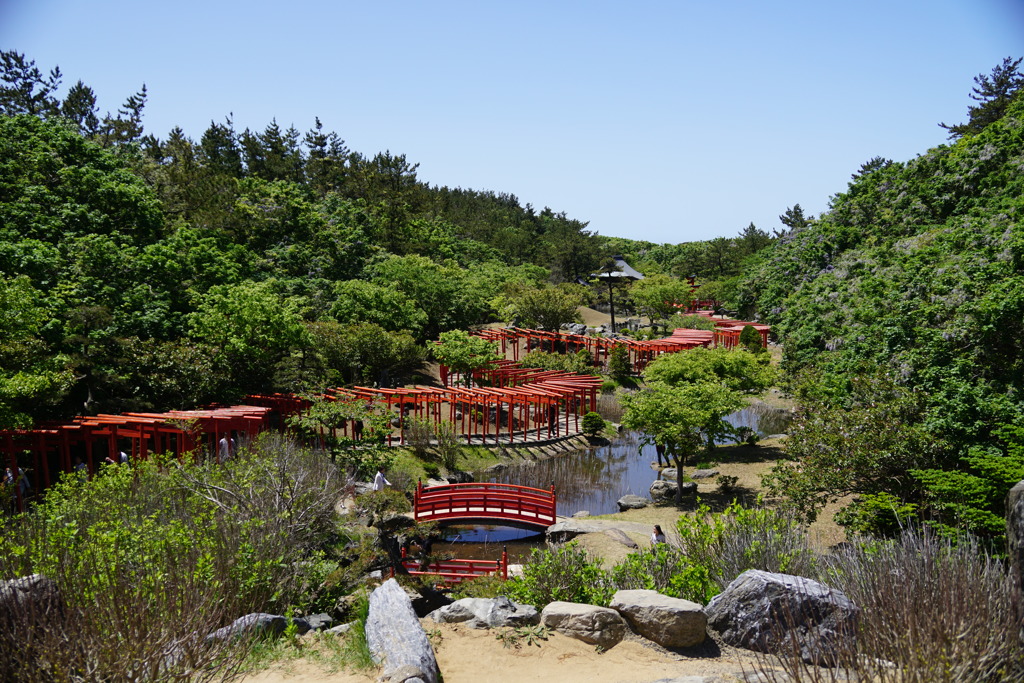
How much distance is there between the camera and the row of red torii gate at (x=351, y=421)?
18250 mm

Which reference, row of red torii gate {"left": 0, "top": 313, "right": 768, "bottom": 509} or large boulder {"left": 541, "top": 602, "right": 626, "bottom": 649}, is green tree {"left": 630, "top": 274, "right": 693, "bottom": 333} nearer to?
row of red torii gate {"left": 0, "top": 313, "right": 768, "bottom": 509}

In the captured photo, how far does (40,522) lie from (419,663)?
19.1 feet

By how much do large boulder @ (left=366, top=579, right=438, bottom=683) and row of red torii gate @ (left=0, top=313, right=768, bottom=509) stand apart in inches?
279

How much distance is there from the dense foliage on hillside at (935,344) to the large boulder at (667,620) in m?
6.56

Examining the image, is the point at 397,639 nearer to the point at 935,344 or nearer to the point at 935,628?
the point at 935,628

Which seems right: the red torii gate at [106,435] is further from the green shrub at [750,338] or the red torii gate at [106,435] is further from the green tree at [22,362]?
the green shrub at [750,338]

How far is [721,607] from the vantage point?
29.8 ft

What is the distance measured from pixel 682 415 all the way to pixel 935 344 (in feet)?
23.2

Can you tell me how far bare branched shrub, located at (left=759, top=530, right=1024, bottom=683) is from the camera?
5.44 m

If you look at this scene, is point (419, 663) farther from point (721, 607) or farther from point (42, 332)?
point (42, 332)

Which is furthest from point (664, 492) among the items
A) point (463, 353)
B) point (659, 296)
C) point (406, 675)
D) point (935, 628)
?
point (659, 296)

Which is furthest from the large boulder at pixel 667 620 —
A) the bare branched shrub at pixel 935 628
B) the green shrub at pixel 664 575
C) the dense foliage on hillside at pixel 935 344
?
the dense foliage on hillside at pixel 935 344

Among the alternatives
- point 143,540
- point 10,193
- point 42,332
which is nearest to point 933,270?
point 143,540

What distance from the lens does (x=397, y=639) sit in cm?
855
